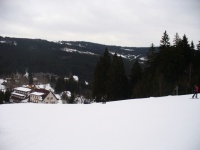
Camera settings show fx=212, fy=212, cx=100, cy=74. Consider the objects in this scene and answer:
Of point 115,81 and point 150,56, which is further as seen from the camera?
point 150,56

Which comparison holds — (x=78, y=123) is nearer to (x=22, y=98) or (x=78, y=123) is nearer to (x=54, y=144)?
(x=54, y=144)

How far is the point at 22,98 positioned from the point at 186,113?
78.0 metres

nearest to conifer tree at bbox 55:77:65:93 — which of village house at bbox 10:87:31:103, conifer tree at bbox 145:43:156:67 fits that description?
village house at bbox 10:87:31:103

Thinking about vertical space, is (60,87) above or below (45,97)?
below

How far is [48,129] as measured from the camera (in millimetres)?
11078

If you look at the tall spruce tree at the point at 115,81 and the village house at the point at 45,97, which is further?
the village house at the point at 45,97

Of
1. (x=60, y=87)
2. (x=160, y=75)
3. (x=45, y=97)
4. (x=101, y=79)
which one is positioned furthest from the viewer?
(x=60, y=87)

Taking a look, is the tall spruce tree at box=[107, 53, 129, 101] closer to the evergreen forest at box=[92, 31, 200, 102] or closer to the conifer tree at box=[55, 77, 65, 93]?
the evergreen forest at box=[92, 31, 200, 102]

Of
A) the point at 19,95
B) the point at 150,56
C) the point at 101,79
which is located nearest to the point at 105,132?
the point at 101,79

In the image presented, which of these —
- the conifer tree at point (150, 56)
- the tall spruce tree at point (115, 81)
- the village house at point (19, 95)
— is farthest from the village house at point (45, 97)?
the conifer tree at point (150, 56)

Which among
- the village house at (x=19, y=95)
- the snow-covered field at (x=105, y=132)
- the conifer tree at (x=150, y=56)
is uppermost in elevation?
the conifer tree at (x=150, y=56)

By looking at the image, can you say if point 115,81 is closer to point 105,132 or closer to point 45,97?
point 105,132

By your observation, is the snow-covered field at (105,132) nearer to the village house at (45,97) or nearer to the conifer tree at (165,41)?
the conifer tree at (165,41)

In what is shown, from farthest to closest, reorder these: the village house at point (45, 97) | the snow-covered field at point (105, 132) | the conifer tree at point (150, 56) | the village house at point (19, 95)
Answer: the village house at point (19, 95) → the village house at point (45, 97) → the conifer tree at point (150, 56) → the snow-covered field at point (105, 132)
